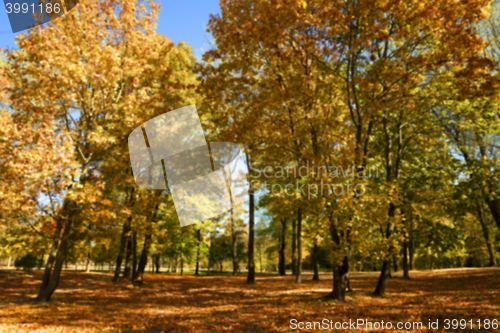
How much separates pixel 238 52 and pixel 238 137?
337cm

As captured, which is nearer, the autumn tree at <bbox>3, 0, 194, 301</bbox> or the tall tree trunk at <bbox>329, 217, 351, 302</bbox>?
the autumn tree at <bbox>3, 0, 194, 301</bbox>

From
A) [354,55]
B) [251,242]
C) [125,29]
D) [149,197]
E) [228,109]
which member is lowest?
[251,242]

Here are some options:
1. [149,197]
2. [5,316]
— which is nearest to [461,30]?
[149,197]

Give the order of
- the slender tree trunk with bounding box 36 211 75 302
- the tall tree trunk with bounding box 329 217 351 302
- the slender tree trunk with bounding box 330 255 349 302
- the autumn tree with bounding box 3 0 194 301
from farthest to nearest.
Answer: the slender tree trunk with bounding box 330 255 349 302
the tall tree trunk with bounding box 329 217 351 302
the slender tree trunk with bounding box 36 211 75 302
the autumn tree with bounding box 3 0 194 301

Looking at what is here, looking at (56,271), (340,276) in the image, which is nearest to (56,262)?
(56,271)

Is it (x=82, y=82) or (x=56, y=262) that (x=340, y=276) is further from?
(x=82, y=82)

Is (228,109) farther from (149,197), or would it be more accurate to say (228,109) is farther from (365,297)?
(365,297)

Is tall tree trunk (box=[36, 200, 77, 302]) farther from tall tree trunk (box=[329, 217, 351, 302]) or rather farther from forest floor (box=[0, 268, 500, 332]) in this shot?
tall tree trunk (box=[329, 217, 351, 302])

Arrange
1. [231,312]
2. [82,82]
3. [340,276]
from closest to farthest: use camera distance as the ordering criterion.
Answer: [231,312] → [82,82] → [340,276]

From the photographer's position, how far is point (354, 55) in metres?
10.3

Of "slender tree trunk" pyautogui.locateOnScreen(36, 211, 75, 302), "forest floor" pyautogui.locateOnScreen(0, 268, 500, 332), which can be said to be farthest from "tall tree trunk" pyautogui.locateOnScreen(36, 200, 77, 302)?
"forest floor" pyautogui.locateOnScreen(0, 268, 500, 332)

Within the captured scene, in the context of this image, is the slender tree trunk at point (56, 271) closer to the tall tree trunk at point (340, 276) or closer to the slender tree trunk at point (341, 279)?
the tall tree trunk at point (340, 276)

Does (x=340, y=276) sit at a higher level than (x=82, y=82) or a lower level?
lower

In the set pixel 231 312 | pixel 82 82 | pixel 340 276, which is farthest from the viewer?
pixel 340 276
